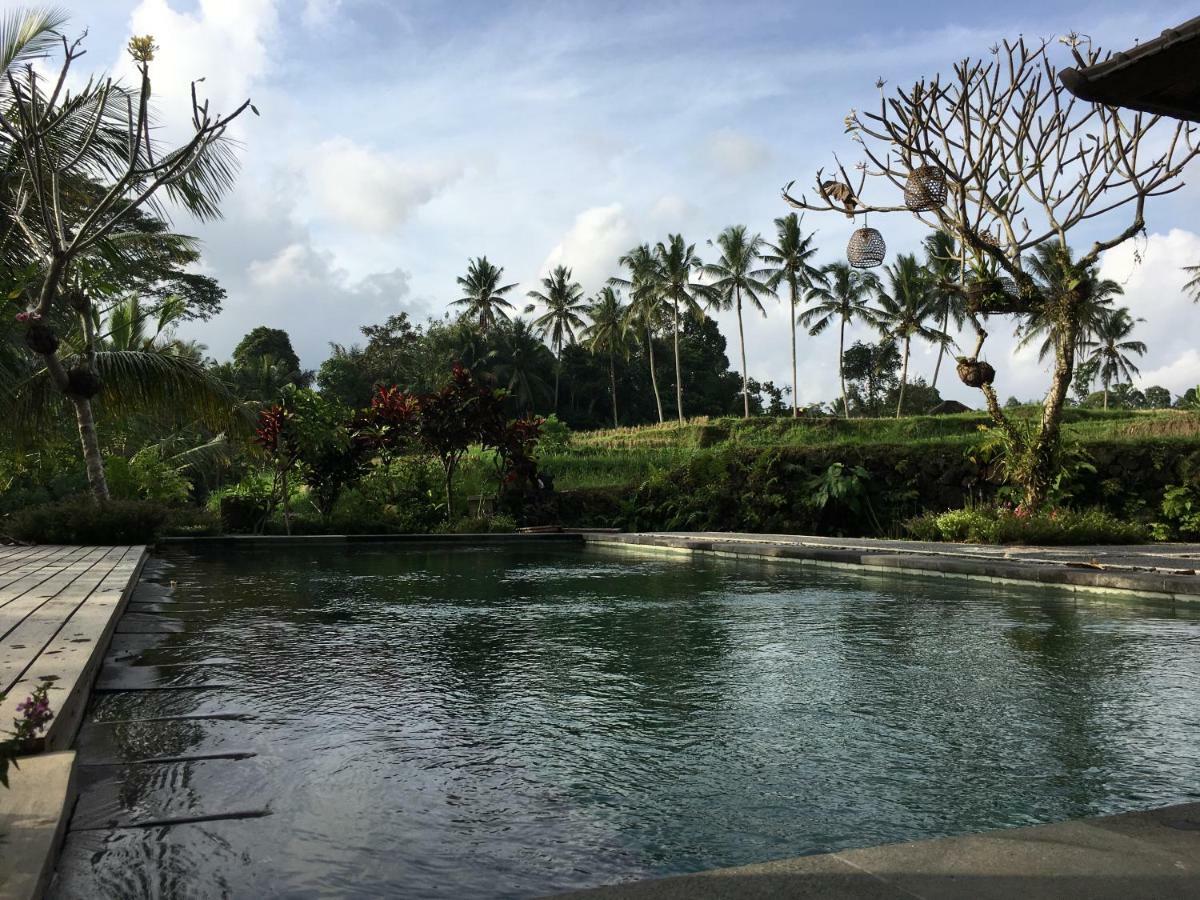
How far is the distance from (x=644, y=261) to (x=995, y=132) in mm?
34082

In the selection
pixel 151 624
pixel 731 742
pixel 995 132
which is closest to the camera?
pixel 731 742

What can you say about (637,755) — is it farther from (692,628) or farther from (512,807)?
(692,628)

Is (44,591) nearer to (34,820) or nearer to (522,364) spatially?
(34,820)

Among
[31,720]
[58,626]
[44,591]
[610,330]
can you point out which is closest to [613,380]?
[610,330]

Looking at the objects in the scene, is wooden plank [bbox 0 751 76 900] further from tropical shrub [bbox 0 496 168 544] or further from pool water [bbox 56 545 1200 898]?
tropical shrub [bbox 0 496 168 544]

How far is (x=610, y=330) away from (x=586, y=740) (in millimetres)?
46179

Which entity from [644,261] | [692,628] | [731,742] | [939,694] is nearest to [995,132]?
[692,628]

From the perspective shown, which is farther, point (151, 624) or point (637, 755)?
point (151, 624)

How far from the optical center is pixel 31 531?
10.9 metres

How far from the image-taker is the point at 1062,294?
485 inches

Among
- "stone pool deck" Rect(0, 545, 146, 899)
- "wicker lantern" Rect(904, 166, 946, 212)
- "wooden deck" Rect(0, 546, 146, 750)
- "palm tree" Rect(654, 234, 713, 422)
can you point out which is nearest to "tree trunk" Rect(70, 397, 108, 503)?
"wooden deck" Rect(0, 546, 146, 750)

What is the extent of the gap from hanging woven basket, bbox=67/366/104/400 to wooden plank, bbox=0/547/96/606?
10.4 ft

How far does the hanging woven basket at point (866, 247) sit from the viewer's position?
9.79m

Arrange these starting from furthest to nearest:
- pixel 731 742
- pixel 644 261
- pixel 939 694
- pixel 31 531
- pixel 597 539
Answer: pixel 644 261, pixel 597 539, pixel 31 531, pixel 939 694, pixel 731 742
